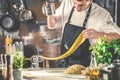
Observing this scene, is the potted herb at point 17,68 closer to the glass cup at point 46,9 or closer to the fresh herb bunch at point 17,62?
the fresh herb bunch at point 17,62

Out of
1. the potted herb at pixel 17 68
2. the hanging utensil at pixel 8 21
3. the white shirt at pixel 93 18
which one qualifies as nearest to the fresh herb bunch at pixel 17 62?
the potted herb at pixel 17 68

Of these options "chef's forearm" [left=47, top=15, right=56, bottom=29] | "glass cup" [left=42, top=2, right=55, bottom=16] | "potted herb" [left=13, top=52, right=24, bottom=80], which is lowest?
"potted herb" [left=13, top=52, right=24, bottom=80]

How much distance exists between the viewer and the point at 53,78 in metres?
3.40

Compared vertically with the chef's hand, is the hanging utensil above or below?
above

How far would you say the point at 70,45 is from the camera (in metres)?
5.25

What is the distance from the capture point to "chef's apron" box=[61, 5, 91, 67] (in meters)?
5.23

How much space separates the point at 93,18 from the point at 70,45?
61 cm

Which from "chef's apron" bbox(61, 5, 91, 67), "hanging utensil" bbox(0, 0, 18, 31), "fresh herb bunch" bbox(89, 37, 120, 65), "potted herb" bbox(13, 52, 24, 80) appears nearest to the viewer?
"fresh herb bunch" bbox(89, 37, 120, 65)

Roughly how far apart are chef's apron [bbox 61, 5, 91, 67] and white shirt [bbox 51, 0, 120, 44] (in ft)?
0.24

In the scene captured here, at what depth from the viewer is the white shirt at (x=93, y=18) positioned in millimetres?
5230

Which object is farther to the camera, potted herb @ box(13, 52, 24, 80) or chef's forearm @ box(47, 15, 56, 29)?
chef's forearm @ box(47, 15, 56, 29)

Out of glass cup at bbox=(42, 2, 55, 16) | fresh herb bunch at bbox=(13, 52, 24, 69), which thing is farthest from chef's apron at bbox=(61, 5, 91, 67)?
fresh herb bunch at bbox=(13, 52, 24, 69)

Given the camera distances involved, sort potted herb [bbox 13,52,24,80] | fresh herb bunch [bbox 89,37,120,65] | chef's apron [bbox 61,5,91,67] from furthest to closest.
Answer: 1. chef's apron [bbox 61,5,91,67]
2. potted herb [bbox 13,52,24,80]
3. fresh herb bunch [bbox 89,37,120,65]

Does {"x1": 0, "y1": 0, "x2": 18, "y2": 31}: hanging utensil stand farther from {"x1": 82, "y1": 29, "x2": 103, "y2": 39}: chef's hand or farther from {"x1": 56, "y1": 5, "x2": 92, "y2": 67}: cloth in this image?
{"x1": 82, "y1": 29, "x2": 103, "y2": 39}: chef's hand
